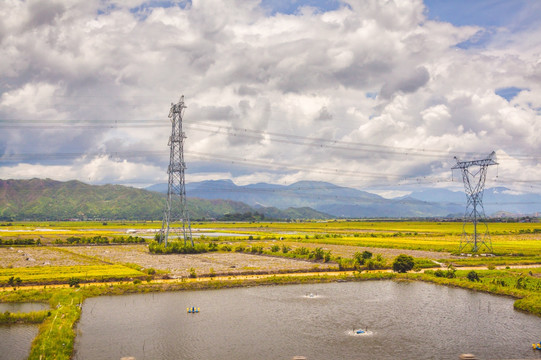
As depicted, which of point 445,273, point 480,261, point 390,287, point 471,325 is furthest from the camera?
point 480,261

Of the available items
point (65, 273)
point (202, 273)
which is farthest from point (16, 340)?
point (202, 273)

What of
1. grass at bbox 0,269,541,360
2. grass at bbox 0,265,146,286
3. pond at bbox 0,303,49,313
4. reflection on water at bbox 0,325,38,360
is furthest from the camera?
grass at bbox 0,265,146,286

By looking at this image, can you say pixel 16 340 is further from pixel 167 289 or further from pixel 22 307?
pixel 167 289

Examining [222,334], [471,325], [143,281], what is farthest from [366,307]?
[143,281]

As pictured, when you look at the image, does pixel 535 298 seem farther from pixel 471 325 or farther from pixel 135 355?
pixel 135 355

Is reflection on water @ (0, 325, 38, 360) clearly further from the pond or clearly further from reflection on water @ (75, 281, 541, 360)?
the pond

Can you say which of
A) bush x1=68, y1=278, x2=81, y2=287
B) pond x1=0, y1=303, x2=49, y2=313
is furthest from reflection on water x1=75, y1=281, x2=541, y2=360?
bush x1=68, y1=278, x2=81, y2=287
